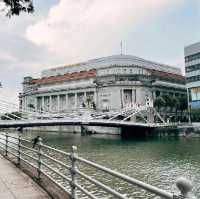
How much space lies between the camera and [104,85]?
339 feet

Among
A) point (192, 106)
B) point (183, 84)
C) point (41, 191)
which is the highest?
point (183, 84)

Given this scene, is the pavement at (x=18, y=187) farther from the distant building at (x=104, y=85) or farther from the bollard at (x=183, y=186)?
the distant building at (x=104, y=85)

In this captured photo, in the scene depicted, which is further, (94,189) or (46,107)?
(46,107)

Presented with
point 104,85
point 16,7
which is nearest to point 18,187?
point 16,7

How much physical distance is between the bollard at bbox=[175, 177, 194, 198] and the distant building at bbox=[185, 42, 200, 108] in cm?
7240

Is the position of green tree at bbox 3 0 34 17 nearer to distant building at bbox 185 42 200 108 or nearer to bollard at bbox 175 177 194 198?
bollard at bbox 175 177 194 198

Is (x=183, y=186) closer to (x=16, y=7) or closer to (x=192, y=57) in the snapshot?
(x=16, y=7)

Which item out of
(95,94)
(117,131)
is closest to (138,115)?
(117,131)

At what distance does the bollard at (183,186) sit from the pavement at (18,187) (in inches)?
164

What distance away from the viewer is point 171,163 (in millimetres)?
23875

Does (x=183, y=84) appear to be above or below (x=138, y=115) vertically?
above

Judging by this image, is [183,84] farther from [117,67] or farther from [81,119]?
→ [81,119]

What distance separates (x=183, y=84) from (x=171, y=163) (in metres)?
101

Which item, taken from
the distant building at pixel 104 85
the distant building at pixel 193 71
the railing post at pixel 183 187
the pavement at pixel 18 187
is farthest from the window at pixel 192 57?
the railing post at pixel 183 187
